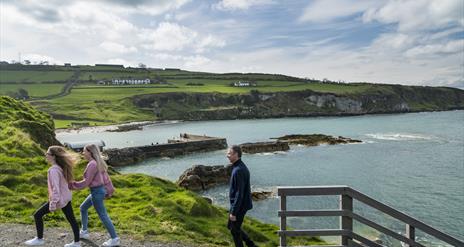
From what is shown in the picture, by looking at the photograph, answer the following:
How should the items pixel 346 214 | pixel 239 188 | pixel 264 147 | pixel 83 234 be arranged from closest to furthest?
1. pixel 346 214
2. pixel 239 188
3. pixel 83 234
4. pixel 264 147

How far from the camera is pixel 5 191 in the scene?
52.9 feet

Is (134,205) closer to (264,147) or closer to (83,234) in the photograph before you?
(83,234)

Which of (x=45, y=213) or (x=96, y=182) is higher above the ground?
(x=96, y=182)

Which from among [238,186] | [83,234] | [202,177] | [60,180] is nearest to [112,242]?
[83,234]

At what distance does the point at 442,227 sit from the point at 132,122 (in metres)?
142

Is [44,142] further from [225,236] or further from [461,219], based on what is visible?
[461,219]

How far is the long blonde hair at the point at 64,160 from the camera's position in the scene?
35.0 feet

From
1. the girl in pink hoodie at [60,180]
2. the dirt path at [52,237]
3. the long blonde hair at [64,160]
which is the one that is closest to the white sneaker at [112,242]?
the dirt path at [52,237]

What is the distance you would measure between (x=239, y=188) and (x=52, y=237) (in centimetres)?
619

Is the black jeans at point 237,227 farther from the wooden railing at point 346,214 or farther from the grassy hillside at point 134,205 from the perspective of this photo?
the grassy hillside at point 134,205

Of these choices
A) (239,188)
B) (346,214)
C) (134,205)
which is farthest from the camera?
(134,205)

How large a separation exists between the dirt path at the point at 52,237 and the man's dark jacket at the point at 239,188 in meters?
3.06

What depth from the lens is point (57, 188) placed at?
34.9 ft

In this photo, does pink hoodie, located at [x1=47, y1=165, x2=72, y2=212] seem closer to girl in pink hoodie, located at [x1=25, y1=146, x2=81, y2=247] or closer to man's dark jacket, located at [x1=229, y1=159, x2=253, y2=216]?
girl in pink hoodie, located at [x1=25, y1=146, x2=81, y2=247]
